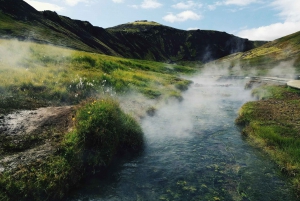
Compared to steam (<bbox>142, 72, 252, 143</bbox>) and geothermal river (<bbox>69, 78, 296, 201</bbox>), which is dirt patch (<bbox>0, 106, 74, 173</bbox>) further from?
steam (<bbox>142, 72, 252, 143</bbox>)

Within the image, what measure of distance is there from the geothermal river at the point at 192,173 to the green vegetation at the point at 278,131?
651 mm

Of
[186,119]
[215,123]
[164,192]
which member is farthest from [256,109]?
[164,192]

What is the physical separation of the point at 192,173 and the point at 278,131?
879 centimetres

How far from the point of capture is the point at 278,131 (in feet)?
58.6

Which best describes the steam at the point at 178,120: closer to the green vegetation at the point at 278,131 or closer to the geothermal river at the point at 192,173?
the geothermal river at the point at 192,173

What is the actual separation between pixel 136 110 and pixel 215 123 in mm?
8184

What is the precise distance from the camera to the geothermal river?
1118 cm

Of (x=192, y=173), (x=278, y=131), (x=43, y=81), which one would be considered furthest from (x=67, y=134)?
(x=278, y=131)

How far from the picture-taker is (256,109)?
83.3 ft

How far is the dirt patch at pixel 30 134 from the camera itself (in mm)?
10872

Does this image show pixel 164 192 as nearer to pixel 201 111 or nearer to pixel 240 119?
pixel 240 119

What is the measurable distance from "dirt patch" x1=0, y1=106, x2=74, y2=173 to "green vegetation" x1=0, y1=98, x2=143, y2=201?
580 millimetres

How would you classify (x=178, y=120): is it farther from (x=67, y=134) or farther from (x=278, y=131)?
(x=67, y=134)

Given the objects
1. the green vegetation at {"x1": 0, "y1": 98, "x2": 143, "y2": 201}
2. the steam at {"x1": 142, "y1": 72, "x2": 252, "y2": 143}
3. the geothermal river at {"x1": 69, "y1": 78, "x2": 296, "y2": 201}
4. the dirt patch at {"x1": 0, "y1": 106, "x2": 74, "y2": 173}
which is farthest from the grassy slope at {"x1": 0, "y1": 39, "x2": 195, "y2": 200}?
the steam at {"x1": 142, "y1": 72, "x2": 252, "y2": 143}
